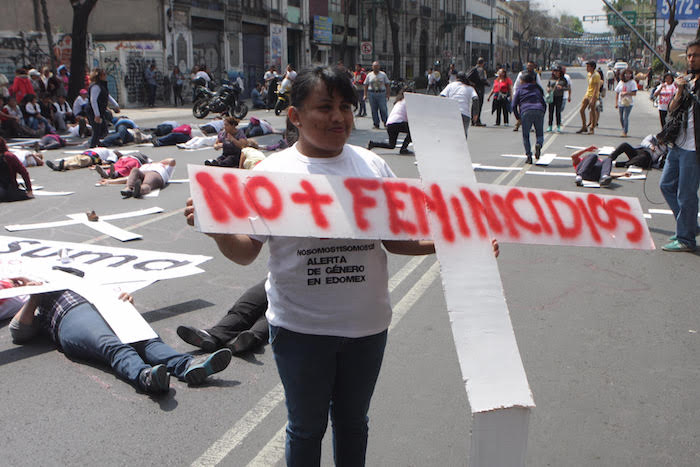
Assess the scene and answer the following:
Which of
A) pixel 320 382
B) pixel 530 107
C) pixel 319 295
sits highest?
pixel 530 107

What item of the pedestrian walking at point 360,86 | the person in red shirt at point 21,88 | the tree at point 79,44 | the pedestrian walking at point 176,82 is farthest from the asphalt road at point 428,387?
the pedestrian walking at point 176,82

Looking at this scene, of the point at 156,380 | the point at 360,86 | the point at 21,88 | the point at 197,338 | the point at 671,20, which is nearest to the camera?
the point at 156,380

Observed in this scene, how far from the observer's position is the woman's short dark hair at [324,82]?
2072mm

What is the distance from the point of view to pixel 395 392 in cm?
356

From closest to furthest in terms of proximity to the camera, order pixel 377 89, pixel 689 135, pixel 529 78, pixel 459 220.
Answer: pixel 459 220 → pixel 689 135 → pixel 529 78 → pixel 377 89

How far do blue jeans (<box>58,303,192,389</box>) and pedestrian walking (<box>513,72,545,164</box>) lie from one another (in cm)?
987

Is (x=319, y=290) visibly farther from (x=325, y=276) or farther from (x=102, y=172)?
(x=102, y=172)

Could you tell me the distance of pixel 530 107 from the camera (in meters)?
12.5

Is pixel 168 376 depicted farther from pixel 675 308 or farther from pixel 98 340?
pixel 675 308

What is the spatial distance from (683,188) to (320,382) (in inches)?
208

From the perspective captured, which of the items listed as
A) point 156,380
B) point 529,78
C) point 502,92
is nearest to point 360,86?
point 502,92

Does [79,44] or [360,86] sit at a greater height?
[79,44]

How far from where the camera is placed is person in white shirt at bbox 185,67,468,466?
2078 millimetres

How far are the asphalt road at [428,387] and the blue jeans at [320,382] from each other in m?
0.80
